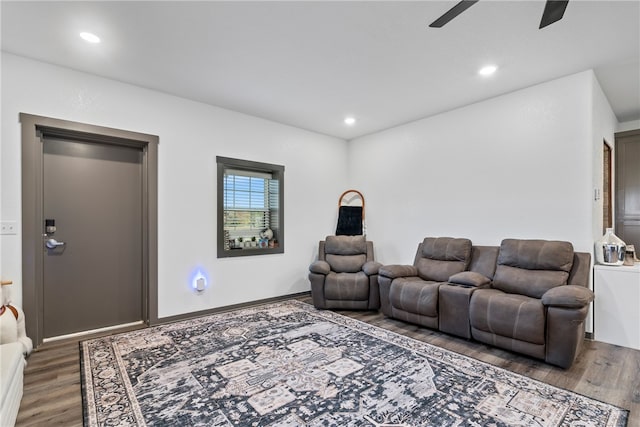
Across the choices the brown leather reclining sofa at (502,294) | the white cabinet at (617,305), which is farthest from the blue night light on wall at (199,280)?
the white cabinet at (617,305)

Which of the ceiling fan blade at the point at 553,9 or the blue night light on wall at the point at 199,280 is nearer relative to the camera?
the ceiling fan blade at the point at 553,9

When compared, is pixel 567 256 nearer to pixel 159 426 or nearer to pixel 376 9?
pixel 376 9

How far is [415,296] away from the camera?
3480 mm

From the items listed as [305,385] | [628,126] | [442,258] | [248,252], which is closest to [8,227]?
[248,252]

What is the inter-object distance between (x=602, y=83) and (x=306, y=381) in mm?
4359

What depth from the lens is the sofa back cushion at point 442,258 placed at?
378cm

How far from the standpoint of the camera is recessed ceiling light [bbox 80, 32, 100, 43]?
2.56 m

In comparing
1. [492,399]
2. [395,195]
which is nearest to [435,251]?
[395,195]

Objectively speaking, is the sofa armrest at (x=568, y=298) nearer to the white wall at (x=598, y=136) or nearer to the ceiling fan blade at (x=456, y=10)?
the white wall at (x=598, y=136)

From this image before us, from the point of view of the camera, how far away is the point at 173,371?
247 centimetres

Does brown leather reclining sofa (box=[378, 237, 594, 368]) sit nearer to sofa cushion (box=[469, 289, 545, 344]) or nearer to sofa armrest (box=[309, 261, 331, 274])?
sofa cushion (box=[469, 289, 545, 344])

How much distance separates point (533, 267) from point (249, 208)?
11.8ft

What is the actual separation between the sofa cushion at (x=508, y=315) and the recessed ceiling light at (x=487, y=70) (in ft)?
7.18

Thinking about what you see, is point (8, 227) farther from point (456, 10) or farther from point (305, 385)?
point (456, 10)
